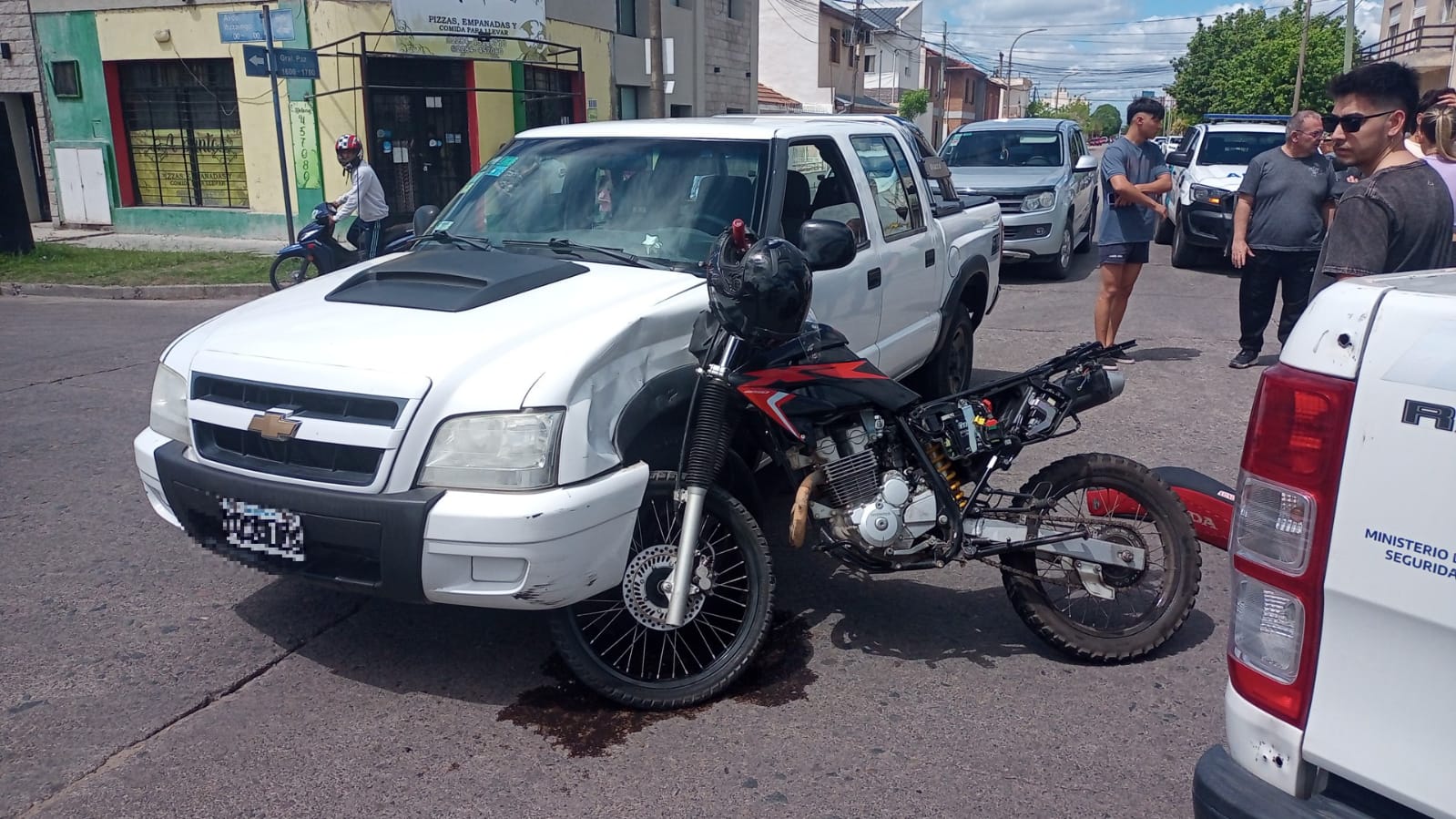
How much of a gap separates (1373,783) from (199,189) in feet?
65.9

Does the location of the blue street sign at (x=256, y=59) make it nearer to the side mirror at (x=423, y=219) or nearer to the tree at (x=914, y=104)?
the side mirror at (x=423, y=219)

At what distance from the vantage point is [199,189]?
18828mm

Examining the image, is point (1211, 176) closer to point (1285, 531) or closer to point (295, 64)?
point (295, 64)

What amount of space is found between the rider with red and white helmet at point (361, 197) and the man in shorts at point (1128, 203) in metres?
7.38

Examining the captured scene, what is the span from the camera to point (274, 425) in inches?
133

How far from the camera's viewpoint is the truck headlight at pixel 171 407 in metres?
3.74

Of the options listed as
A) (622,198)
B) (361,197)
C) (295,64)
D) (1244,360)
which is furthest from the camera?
(295,64)

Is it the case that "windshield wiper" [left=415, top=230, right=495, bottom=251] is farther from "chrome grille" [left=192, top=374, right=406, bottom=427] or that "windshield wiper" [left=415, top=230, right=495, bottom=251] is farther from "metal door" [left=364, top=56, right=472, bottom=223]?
"metal door" [left=364, top=56, right=472, bottom=223]

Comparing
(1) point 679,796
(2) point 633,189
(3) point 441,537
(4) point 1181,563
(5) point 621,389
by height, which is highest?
(2) point 633,189

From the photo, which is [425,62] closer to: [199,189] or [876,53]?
[199,189]

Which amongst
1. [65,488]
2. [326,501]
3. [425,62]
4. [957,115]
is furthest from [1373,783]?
[957,115]

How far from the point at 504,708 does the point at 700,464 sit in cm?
105

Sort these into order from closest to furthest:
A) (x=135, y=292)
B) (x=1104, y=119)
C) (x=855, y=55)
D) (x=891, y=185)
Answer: (x=891, y=185) < (x=135, y=292) < (x=855, y=55) < (x=1104, y=119)

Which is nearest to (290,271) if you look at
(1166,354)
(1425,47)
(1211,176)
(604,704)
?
(1166,354)
